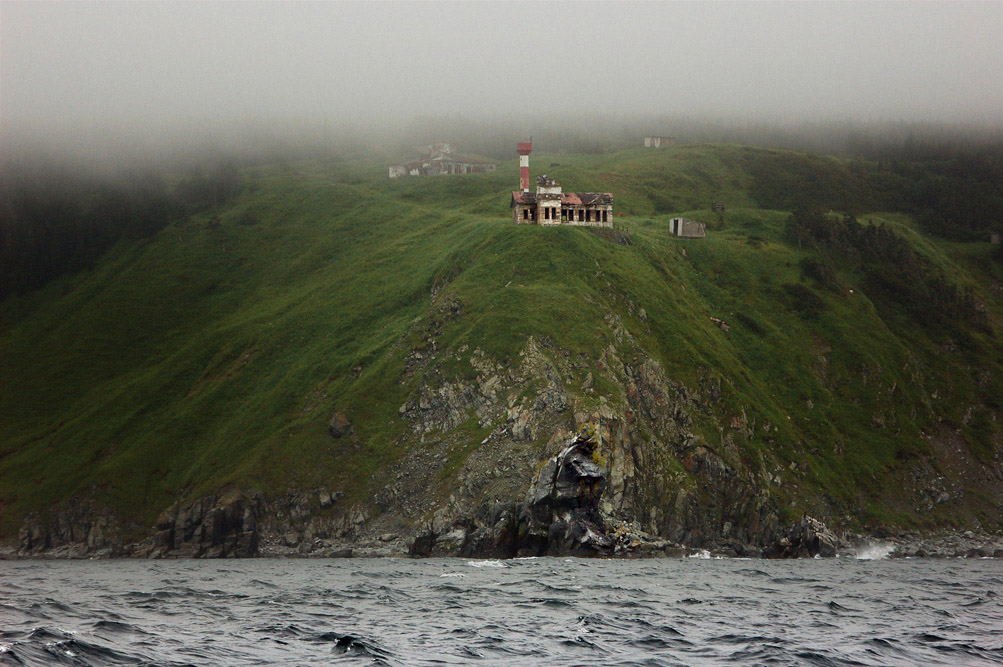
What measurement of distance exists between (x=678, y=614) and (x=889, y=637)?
12.3 meters

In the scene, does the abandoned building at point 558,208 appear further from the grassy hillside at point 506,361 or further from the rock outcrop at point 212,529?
the rock outcrop at point 212,529

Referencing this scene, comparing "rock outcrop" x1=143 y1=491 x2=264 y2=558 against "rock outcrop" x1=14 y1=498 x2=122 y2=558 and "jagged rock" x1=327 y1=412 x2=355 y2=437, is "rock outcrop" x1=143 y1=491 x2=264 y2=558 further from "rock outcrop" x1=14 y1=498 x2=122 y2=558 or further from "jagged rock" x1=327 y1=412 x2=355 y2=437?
"jagged rock" x1=327 y1=412 x2=355 y2=437

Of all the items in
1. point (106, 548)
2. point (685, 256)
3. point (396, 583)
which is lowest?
point (106, 548)

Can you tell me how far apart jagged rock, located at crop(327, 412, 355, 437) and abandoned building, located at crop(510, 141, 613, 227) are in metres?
52.2

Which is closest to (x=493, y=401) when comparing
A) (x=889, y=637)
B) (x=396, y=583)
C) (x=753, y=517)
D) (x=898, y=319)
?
(x=753, y=517)

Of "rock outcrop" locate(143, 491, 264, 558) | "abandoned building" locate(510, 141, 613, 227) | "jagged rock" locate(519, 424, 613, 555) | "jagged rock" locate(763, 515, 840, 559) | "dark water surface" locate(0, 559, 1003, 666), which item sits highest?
"abandoned building" locate(510, 141, 613, 227)

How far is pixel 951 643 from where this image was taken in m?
46.4

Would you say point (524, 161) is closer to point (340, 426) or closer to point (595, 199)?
point (595, 199)

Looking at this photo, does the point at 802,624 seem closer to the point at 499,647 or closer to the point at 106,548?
the point at 499,647

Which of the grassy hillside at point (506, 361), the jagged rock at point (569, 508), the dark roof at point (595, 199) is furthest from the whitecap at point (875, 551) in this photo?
the dark roof at point (595, 199)

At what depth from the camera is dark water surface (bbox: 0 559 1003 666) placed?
41844 mm

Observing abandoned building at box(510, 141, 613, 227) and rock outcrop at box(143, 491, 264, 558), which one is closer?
rock outcrop at box(143, 491, 264, 558)

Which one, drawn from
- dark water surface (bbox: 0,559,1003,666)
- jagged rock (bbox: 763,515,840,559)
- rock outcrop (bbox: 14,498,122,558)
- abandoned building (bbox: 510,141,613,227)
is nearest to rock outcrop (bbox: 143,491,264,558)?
rock outcrop (bbox: 14,498,122,558)

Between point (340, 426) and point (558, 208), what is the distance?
58.6 m
